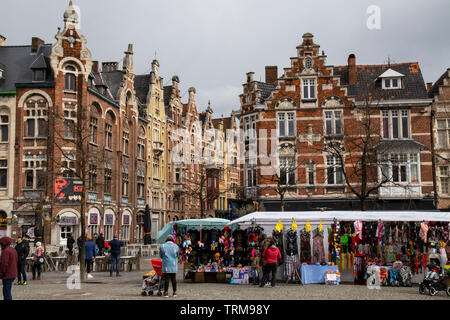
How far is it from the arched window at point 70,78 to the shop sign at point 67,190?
23.1 feet

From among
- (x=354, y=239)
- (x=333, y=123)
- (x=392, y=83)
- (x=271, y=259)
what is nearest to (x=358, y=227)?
(x=354, y=239)

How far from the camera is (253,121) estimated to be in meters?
40.0

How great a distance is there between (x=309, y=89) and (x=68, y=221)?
1987 centimetres

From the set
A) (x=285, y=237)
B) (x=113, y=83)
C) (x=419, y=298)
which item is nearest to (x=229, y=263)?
(x=285, y=237)

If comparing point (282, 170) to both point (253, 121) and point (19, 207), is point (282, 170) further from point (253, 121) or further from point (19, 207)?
point (19, 207)

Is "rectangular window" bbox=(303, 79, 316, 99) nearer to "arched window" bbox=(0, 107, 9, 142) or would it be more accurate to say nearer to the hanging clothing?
the hanging clothing

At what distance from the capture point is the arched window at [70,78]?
39.2 m

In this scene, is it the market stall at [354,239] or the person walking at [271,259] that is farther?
the market stall at [354,239]

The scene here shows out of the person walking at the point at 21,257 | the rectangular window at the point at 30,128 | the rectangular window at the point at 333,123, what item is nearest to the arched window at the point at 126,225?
the rectangular window at the point at 30,128

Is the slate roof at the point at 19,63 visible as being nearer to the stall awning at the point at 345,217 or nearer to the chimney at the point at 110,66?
the chimney at the point at 110,66

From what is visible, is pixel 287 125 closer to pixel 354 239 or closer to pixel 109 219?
pixel 109 219

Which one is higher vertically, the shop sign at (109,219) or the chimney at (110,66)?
the chimney at (110,66)

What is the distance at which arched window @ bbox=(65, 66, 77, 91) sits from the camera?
39.2 meters
